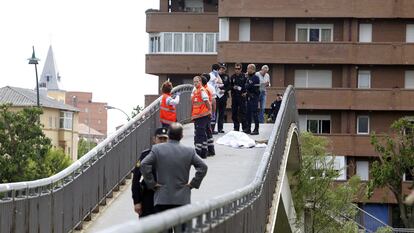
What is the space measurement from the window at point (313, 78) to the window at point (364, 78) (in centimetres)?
180

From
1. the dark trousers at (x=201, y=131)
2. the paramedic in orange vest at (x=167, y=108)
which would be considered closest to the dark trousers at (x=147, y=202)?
the paramedic in orange vest at (x=167, y=108)

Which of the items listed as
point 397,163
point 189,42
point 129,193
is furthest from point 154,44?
point 129,193

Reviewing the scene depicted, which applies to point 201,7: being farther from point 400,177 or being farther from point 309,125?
point 400,177

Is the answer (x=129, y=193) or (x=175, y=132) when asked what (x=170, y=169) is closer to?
(x=175, y=132)

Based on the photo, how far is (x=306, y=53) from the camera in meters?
65.6

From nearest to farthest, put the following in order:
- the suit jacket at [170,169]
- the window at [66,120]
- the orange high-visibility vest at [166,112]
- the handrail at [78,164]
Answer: the suit jacket at [170,169] < the handrail at [78,164] < the orange high-visibility vest at [166,112] < the window at [66,120]

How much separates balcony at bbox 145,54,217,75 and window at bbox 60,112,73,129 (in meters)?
67.4

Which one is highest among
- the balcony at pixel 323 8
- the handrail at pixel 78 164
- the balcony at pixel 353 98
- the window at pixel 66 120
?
the balcony at pixel 323 8

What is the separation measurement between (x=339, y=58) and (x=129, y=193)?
4693 cm

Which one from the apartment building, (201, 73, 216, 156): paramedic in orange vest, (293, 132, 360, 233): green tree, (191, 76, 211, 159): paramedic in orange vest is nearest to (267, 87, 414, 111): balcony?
the apartment building

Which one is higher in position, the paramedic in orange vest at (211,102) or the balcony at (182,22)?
the balcony at (182,22)

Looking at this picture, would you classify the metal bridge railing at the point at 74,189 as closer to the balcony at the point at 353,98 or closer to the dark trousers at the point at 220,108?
the dark trousers at the point at 220,108

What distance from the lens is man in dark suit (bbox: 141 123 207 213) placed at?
11.7m

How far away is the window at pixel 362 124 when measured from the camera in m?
66.4
